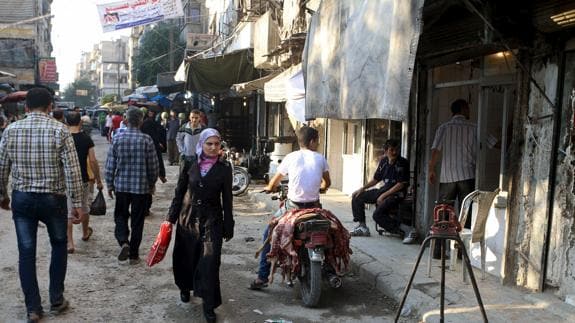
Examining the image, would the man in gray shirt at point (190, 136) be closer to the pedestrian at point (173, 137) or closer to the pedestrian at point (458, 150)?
the pedestrian at point (458, 150)

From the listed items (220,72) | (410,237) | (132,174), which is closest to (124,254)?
(132,174)


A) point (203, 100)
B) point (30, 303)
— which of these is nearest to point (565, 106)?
point (30, 303)

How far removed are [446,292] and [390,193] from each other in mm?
2179

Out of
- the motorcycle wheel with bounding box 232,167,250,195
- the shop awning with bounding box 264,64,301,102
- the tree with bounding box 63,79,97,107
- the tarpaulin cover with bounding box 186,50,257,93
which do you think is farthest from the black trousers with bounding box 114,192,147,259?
the tree with bounding box 63,79,97,107

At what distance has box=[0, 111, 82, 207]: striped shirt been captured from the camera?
4.38 meters

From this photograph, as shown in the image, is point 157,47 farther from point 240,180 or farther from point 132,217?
point 132,217

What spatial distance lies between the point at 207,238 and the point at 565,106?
3316 mm

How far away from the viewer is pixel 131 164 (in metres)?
6.40

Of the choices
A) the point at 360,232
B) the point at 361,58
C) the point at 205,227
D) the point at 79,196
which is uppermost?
the point at 361,58

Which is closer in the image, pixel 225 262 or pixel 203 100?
pixel 225 262

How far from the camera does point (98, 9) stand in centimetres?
1371

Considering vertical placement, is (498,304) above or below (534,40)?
below

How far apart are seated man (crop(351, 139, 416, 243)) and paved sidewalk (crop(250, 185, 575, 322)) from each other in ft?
0.83

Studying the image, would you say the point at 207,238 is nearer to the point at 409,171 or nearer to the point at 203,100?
the point at 409,171
